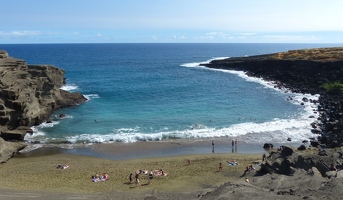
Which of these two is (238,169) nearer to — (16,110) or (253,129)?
(253,129)

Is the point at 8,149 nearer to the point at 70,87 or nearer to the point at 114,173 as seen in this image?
the point at 114,173

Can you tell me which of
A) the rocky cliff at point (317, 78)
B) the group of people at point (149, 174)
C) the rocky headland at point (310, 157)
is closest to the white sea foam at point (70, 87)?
the rocky cliff at point (317, 78)

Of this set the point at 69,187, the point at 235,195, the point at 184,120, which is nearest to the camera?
the point at 235,195

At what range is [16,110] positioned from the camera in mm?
37938

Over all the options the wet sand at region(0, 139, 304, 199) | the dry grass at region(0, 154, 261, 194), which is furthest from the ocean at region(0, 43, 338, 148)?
the dry grass at region(0, 154, 261, 194)

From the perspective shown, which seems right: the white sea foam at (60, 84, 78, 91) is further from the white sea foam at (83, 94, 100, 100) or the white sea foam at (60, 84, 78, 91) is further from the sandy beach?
the sandy beach

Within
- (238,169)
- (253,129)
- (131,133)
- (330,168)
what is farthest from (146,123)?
(330,168)

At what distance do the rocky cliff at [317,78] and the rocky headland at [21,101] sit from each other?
34243 millimetres

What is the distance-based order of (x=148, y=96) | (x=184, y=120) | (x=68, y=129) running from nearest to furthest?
(x=68, y=129) < (x=184, y=120) < (x=148, y=96)

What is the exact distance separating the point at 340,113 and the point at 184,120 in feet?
71.7

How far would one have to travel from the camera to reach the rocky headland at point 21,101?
36.3 metres

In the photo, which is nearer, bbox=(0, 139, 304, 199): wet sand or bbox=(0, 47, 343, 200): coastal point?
A: bbox=(0, 47, 343, 200): coastal point

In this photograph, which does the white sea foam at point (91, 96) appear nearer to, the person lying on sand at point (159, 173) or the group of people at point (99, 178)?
the group of people at point (99, 178)

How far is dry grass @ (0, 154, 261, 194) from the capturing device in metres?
25.0
